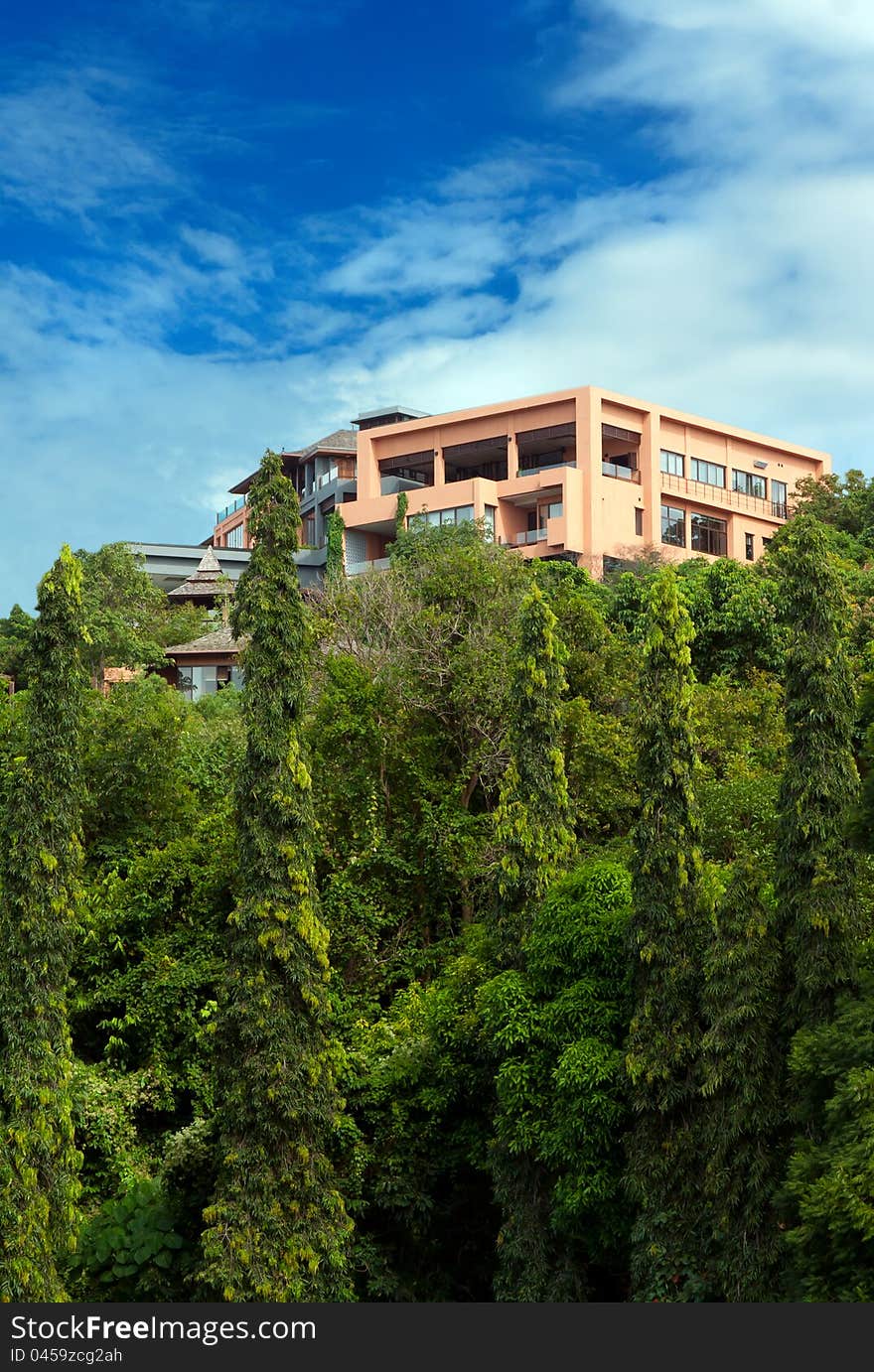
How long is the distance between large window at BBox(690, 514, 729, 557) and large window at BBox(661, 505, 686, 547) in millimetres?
531

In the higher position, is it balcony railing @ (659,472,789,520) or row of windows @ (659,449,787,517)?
row of windows @ (659,449,787,517)

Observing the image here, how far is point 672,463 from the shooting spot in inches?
1994

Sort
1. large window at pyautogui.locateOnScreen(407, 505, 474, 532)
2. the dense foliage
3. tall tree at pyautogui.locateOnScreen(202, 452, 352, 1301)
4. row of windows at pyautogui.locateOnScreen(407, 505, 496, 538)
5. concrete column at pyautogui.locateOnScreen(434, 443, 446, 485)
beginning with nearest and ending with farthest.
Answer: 1. the dense foliage
2. tall tree at pyautogui.locateOnScreen(202, 452, 352, 1301)
3. row of windows at pyautogui.locateOnScreen(407, 505, 496, 538)
4. large window at pyautogui.locateOnScreen(407, 505, 474, 532)
5. concrete column at pyautogui.locateOnScreen(434, 443, 446, 485)

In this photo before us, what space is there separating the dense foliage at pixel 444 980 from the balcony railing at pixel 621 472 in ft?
79.7

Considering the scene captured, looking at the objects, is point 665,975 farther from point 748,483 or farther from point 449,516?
point 748,483

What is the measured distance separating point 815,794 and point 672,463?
120 ft

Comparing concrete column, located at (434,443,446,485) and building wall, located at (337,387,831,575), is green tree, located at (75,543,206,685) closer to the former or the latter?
building wall, located at (337,387,831,575)

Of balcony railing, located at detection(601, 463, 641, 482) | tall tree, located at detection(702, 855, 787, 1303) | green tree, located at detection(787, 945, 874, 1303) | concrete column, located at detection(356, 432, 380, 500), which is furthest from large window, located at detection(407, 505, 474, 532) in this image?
green tree, located at detection(787, 945, 874, 1303)

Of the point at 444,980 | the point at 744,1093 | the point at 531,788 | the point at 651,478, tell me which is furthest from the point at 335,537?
the point at 744,1093

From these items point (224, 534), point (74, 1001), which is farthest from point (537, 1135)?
point (224, 534)

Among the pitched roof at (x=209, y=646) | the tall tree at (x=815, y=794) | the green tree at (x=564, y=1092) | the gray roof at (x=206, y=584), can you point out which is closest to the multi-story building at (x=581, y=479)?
the gray roof at (x=206, y=584)

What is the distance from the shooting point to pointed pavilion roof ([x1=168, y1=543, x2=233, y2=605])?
54531 millimetres

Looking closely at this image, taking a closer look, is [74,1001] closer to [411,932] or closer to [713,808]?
[411,932]

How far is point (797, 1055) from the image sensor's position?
45.6 feet
